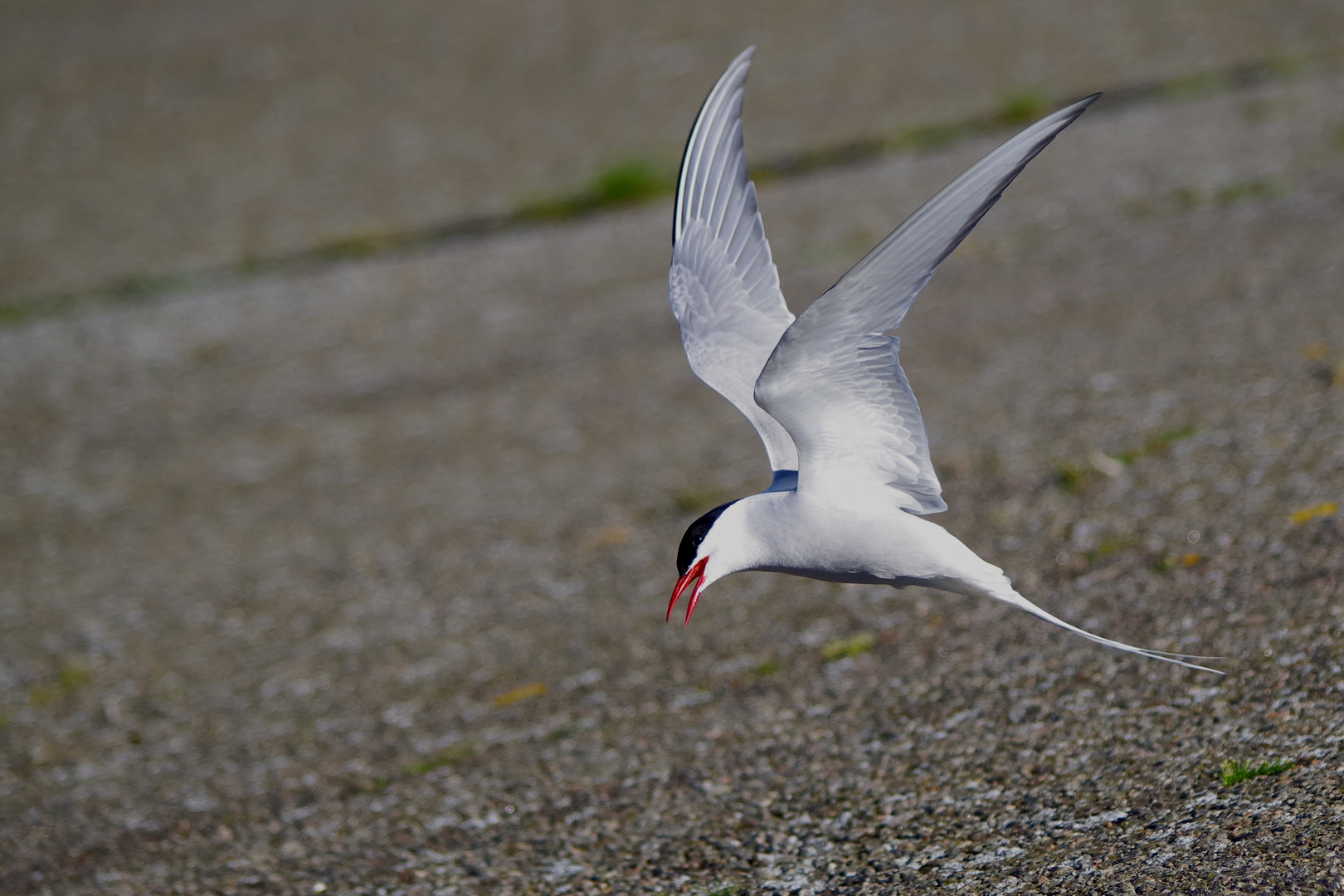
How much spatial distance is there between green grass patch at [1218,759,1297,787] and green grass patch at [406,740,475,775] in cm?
210

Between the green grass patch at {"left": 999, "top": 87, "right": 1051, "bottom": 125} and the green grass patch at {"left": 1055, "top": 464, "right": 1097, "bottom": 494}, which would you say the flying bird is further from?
the green grass patch at {"left": 999, "top": 87, "right": 1051, "bottom": 125}

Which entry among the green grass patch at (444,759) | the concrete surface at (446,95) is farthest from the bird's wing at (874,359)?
the concrete surface at (446,95)

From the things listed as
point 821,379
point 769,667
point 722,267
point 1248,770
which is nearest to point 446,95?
point 769,667

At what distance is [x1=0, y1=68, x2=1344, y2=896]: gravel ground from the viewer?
10.8ft

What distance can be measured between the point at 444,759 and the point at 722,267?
170 cm

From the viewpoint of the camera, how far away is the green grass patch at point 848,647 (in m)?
4.14

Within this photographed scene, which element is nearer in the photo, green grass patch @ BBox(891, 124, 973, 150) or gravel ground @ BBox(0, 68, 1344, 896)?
gravel ground @ BBox(0, 68, 1344, 896)

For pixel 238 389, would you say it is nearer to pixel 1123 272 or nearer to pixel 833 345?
pixel 1123 272

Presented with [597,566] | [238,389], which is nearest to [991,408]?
[597,566]

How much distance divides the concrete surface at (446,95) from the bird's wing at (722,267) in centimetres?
615

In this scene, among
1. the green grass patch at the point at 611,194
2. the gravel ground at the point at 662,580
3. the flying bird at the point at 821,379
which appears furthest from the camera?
the green grass patch at the point at 611,194

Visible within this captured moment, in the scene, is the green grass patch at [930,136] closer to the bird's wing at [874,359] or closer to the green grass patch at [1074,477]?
the green grass patch at [1074,477]

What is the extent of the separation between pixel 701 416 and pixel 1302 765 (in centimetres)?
373

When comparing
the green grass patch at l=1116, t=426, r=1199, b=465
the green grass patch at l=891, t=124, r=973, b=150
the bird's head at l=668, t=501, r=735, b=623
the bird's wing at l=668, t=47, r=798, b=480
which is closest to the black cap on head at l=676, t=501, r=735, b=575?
the bird's head at l=668, t=501, r=735, b=623
